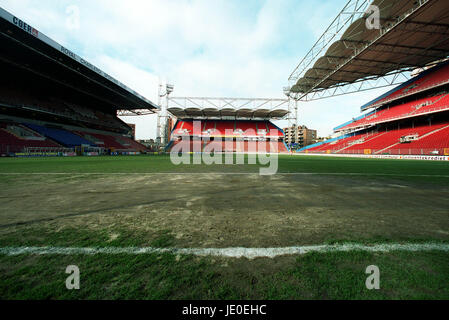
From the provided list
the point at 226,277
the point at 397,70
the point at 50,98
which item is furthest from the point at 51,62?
the point at 397,70

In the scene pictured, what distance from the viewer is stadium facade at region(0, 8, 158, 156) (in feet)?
53.1

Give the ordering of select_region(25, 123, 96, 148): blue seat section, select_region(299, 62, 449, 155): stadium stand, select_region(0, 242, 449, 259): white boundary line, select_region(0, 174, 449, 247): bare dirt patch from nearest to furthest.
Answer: select_region(0, 242, 449, 259): white boundary line, select_region(0, 174, 449, 247): bare dirt patch, select_region(299, 62, 449, 155): stadium stand, select_region(25, 123, 96, 148): blue seat section

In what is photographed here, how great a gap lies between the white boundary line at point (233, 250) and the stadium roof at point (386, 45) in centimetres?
2027

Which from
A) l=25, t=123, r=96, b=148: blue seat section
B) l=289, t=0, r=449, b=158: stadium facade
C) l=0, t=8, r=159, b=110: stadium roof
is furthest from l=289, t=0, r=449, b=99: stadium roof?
l=25, t=123, r=96, b=148: blue seat section

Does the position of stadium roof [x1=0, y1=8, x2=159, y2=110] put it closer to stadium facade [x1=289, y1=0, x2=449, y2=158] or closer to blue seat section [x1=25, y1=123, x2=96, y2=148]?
blue seat section [x1=25, y1=123, x2=96, y2=148]

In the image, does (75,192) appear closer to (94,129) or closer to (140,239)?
(140,239)

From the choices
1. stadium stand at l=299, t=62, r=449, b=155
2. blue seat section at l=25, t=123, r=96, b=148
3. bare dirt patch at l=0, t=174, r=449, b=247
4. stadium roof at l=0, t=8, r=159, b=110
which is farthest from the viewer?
blue seat section at l=25, t=123, r=96, b=148

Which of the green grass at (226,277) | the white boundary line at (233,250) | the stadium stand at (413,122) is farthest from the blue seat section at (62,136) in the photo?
the stadium stand at (413,122)

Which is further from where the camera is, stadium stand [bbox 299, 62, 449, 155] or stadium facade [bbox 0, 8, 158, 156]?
stadium stand [bbox 299, 62, 449, 155]

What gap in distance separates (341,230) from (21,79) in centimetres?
3670

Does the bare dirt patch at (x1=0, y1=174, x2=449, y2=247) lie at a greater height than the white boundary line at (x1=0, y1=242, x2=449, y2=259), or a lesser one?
greater

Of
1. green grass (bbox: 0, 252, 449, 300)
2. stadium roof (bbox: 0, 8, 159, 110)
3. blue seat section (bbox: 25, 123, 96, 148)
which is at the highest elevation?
stadium roof (bbox: 0, 8, 159, 110)

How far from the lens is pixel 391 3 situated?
14016 mm
